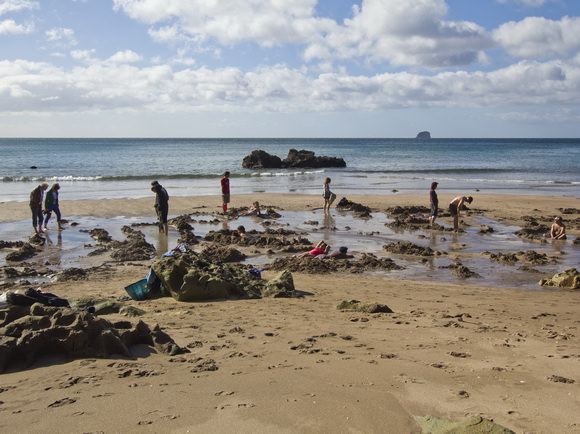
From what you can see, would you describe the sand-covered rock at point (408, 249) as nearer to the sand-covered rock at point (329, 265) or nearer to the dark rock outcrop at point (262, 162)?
the sand-covered rock at point (329, 265)

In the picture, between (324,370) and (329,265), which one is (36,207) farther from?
(324,370)

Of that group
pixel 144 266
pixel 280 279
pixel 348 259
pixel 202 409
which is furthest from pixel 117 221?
pixel 202 409

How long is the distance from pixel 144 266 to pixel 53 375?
268 inches

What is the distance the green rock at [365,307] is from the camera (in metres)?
7.64

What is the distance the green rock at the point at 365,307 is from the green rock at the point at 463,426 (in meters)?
3.60

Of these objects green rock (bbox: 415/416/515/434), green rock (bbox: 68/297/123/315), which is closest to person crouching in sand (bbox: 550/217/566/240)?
green rock (bbox: 68/297/123/315)

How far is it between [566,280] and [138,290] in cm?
791

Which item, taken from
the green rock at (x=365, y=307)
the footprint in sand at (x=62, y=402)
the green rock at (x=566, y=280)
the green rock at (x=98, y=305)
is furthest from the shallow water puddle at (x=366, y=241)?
the footprint in sand at (x=62, y=402)

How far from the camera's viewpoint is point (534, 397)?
455 cm

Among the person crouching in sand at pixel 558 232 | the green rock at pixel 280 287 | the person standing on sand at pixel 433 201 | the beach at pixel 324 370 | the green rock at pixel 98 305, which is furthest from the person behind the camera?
the person standing on sand at pixel 433 201

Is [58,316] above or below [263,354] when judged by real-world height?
above

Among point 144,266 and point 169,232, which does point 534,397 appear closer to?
point 144,266

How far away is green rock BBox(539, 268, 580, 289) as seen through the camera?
9719mm

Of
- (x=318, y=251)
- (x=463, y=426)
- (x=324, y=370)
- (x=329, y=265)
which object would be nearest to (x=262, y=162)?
(x=318, y=251)
